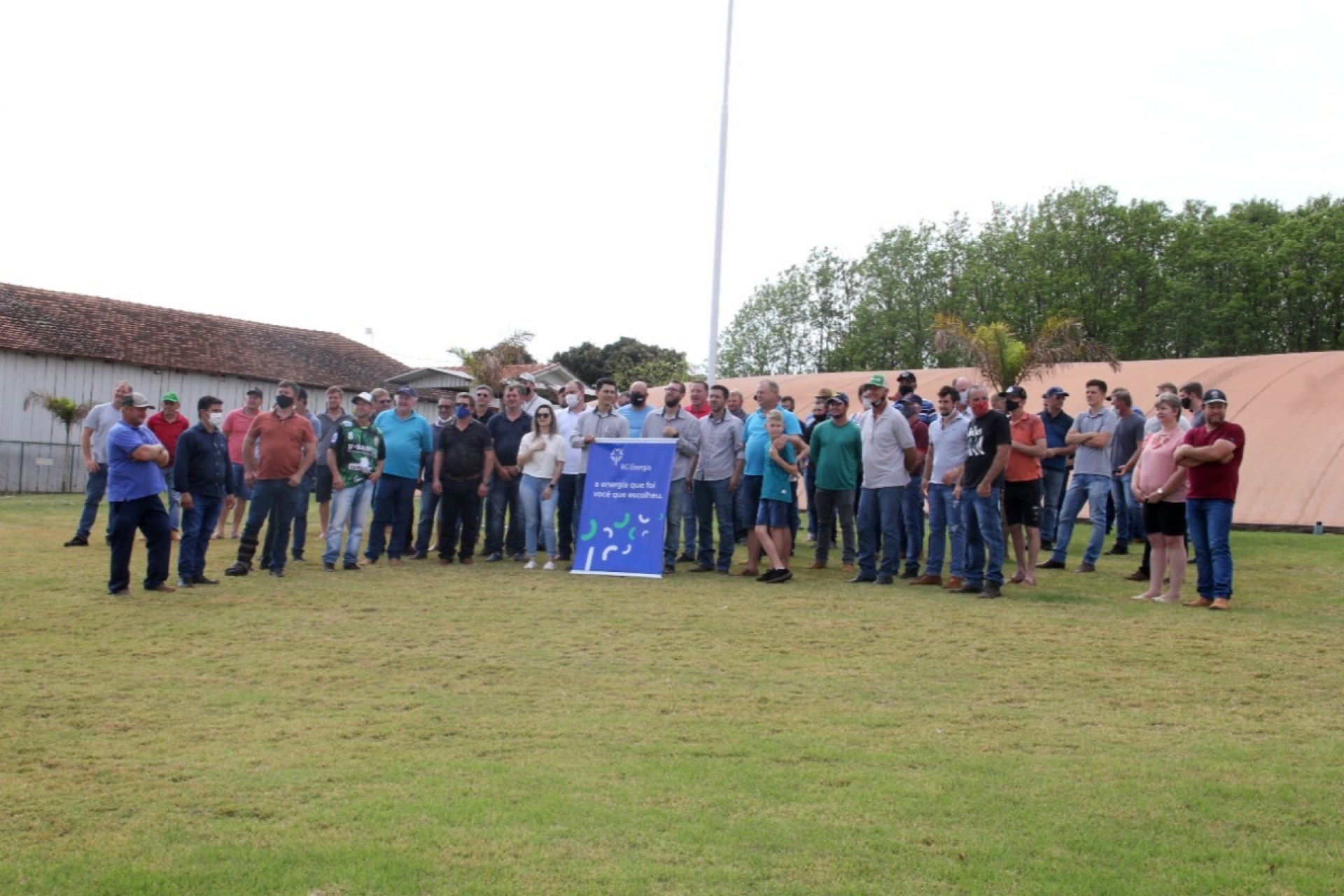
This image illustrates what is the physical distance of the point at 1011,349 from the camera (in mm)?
25547

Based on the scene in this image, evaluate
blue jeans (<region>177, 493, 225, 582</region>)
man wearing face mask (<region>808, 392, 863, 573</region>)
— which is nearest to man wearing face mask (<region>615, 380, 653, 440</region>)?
man wearing face mask (<region>808, 392, 863, 573</region>)

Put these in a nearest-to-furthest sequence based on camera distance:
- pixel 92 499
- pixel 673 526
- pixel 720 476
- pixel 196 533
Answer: pixel 196 533, pixel 720 476, pixel 673 526, pixel 92 499

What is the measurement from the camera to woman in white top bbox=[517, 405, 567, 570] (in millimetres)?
13266

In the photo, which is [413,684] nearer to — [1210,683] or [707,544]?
[1210,683]

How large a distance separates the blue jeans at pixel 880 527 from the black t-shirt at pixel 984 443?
993 mm

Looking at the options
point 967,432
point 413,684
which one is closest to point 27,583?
point 413,684

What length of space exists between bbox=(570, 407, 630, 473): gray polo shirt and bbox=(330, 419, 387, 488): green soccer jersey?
2200 mm

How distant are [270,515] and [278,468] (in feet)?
2.20

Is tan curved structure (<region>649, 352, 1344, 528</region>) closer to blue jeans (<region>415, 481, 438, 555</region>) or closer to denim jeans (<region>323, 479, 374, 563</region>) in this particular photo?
blue jeans (<region>415, 481, 438, 555</region>)

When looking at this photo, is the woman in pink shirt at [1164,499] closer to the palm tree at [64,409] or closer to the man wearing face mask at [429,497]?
the man wearing face mask at [429,497]

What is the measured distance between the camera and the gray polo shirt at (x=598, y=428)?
1356 cm

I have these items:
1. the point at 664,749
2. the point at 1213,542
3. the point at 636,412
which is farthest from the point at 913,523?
the point at 664,749

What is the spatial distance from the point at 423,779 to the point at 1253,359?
906 inches

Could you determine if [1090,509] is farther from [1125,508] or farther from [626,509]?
[626,509]
